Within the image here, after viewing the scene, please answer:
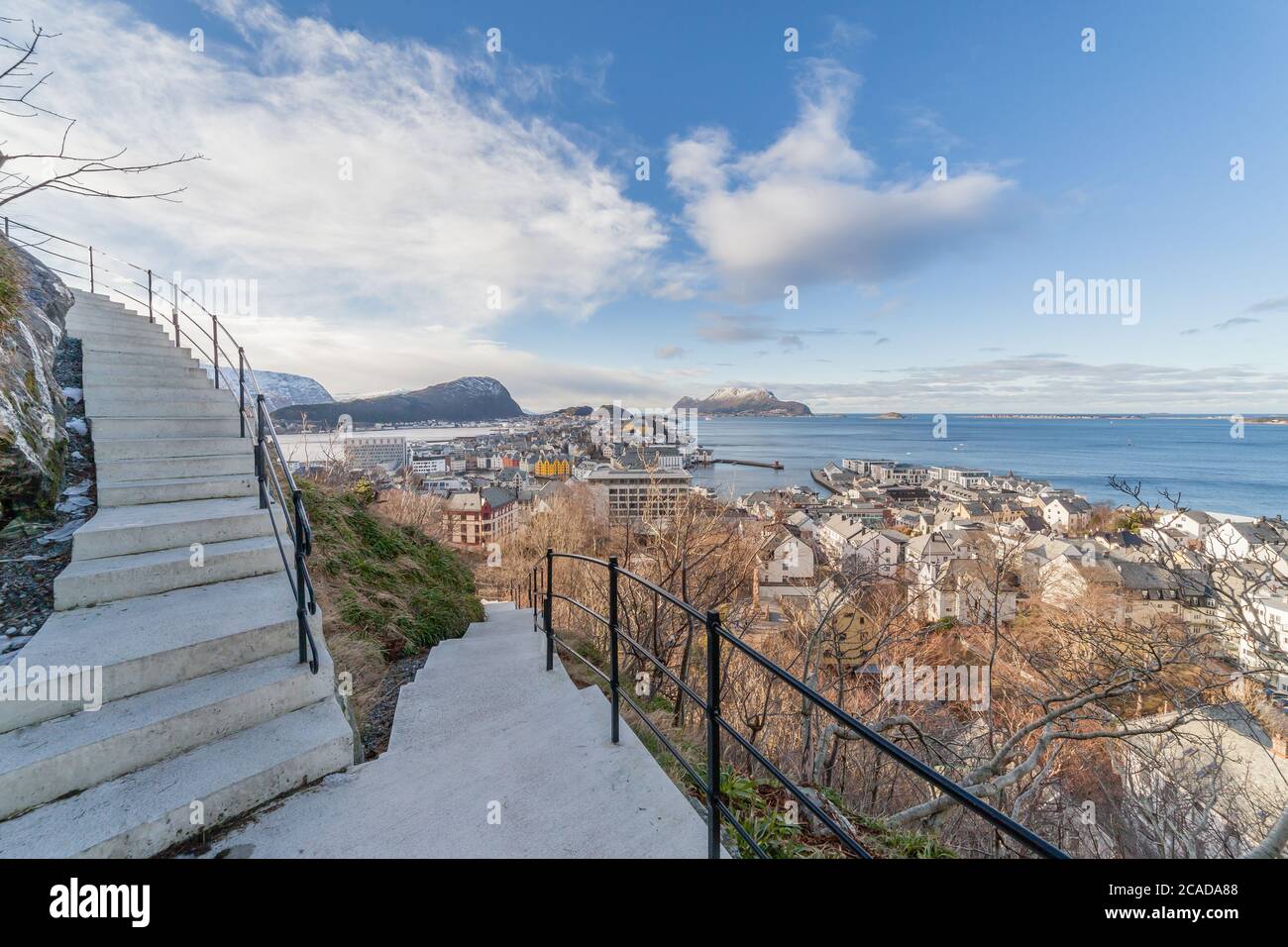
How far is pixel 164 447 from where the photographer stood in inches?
169

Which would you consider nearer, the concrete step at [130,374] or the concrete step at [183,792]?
the concrete step at [183,792]

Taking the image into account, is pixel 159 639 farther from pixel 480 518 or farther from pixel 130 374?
pixel 480 518

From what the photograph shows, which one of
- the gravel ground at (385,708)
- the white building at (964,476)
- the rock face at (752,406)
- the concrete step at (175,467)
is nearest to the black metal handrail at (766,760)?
the gravel ground at (385,708)

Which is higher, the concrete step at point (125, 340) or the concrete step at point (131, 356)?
the concrete step at point (125, 340)

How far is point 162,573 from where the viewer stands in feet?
9.91

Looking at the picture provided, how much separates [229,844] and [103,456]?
13.1 ft

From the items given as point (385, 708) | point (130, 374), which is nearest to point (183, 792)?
point (385, 708)

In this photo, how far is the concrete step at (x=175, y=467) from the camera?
12.7 feet

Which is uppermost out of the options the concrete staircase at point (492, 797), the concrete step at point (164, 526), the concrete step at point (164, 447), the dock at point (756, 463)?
the concrete step at point (164, 447)

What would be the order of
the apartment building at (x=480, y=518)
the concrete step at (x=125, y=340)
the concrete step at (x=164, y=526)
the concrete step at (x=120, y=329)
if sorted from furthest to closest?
1. the apartment building at (x=480, y=518)
2. the concrete step at (x=120, y=329)
3. the concrete step at (x=125, y=340)
4. the concrete step at (x=164, y=526)

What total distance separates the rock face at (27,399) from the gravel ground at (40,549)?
0.09 metres

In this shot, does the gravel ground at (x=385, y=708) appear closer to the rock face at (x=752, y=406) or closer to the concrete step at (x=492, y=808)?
the concrete step at (x=492, y=808)
